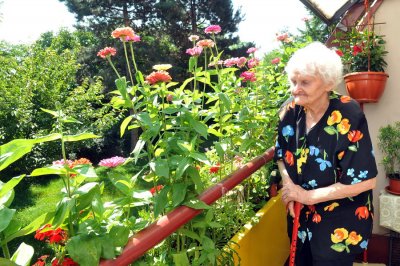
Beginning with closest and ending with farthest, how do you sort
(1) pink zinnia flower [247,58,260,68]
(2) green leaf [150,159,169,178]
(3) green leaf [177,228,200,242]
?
(2) green leaf [150,159,169,178] → (3) green leaf [177,228,200,242] → (1) pink zinnia flower [247,58,260,68]

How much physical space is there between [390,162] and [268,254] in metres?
1.48

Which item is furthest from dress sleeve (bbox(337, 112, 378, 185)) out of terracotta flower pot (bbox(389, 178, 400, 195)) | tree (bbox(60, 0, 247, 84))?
tree (bbox(60, 0, 247, 84))

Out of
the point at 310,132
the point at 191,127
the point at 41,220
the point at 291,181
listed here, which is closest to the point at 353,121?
the point at 310,132

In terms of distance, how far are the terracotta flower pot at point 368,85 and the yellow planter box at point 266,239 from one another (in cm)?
116

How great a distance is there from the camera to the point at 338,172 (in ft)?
5.56

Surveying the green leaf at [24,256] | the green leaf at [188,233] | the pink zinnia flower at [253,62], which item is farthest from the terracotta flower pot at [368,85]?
the green leaf at [24,256]

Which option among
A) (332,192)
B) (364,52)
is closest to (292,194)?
(332,192)

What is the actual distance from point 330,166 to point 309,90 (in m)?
0.37

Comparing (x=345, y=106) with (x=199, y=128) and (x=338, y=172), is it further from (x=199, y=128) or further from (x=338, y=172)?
(x=199, y=128)

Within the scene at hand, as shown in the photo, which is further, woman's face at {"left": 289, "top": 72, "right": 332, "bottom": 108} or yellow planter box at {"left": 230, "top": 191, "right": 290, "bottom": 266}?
yellow planter box at {"left": 230, "top": 191, "right": 290, "bottom": 266}

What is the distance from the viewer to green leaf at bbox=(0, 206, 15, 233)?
92 centimetres

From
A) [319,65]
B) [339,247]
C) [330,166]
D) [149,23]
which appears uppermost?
[149,23]

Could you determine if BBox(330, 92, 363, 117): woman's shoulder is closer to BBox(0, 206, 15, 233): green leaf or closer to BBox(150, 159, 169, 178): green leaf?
BBox(150, 159, 169, 178): green leaf

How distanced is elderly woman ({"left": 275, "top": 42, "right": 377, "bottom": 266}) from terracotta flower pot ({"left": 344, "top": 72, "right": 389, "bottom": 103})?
1.46 meters
